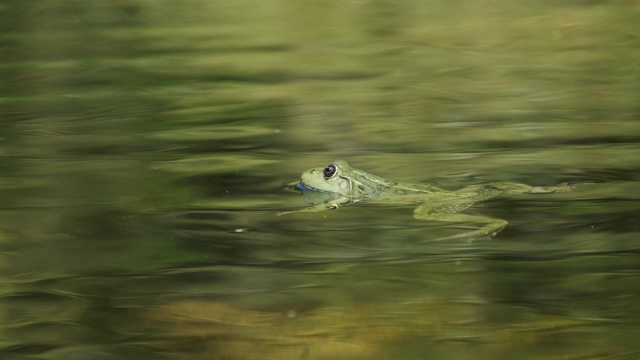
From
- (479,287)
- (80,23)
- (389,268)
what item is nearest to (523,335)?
(479,287)

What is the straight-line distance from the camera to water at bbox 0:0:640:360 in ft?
13.9

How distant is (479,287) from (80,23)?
9165 mm

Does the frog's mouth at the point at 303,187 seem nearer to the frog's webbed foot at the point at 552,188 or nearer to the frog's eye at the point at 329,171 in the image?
the frog's eye at the point at 329,171

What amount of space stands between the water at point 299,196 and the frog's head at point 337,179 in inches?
5.1

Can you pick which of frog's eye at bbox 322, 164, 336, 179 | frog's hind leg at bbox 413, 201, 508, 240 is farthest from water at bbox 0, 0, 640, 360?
frog's eye at bbox 322, 164, 336, 179

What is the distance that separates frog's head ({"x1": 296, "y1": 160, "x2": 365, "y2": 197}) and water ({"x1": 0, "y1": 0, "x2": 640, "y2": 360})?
5.1 inches

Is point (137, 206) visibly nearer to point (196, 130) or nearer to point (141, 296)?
point (141, 296)

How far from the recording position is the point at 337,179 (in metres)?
5.85

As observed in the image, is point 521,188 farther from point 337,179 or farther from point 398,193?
point 337,179

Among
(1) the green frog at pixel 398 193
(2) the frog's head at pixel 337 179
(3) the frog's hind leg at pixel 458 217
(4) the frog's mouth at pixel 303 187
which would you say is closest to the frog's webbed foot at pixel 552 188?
(1) the green frog at pixel 398 193

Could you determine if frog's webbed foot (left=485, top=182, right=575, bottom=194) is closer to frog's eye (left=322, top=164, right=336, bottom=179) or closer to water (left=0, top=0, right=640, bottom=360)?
water (left=0, top=0, right=640, bottom=360)

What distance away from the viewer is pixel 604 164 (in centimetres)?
657

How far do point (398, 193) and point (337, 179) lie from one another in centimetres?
34

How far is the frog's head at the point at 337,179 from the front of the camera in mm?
5812
